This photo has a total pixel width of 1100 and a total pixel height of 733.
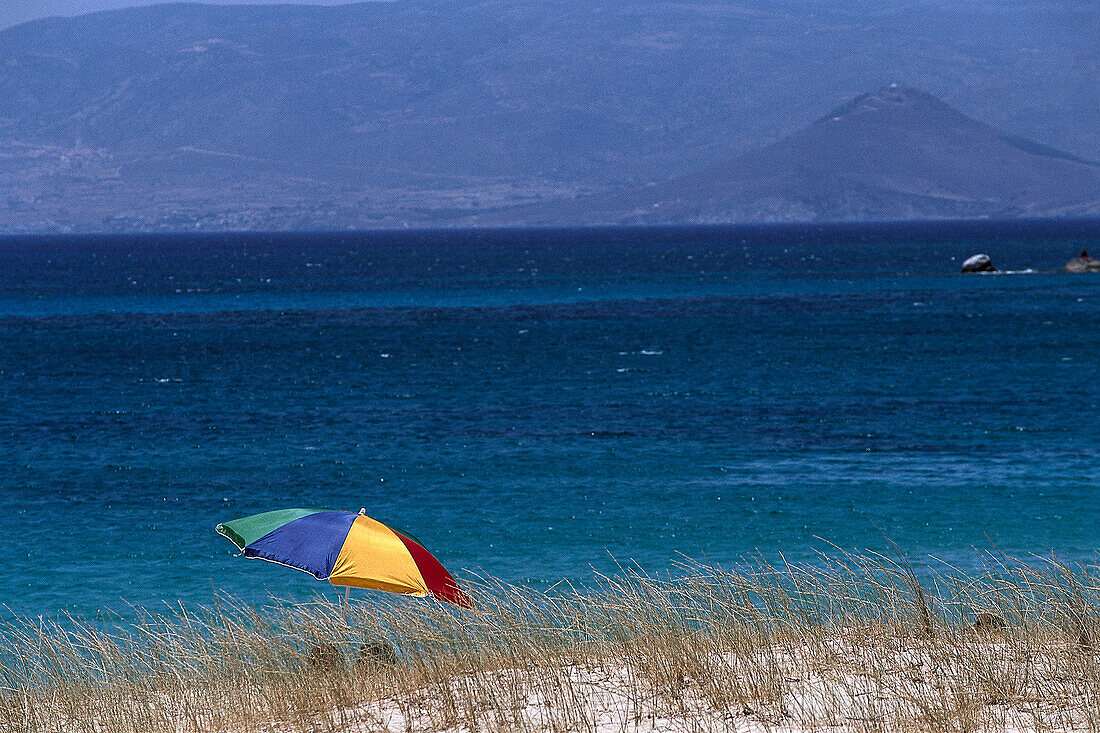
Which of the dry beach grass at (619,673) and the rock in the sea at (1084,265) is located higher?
the dry beach grass at (619,673)

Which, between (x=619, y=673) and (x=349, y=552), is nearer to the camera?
(x=619, y=673)

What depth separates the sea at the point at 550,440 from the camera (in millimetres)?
22203

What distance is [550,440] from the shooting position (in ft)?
106

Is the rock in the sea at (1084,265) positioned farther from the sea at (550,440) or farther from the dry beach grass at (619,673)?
the dry beach grass at (619,673)

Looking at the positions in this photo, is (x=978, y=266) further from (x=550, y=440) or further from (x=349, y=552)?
(x=349, y=552)

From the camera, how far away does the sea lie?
2220 cm

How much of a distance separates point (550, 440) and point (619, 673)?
69.8 feet

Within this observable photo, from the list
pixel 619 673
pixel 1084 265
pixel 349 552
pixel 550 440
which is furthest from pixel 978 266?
pixel 619 673

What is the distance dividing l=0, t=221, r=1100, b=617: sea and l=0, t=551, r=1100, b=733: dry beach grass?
6.37 metres

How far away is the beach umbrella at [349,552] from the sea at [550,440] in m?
6.53

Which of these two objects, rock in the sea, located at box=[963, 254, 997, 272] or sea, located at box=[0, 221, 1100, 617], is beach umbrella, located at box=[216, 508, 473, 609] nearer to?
sea, located at box=[0, 221, 1100, 617]

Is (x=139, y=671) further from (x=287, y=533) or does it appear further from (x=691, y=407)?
(x=691, y=407)

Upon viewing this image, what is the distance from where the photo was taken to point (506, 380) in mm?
45344

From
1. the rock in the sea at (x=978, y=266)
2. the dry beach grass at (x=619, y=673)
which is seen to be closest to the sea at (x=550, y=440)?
the dry beach grass at (x=619, y=673)
